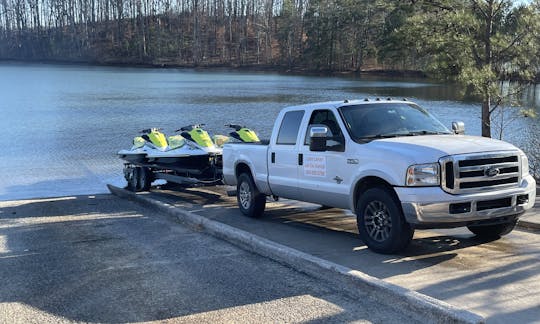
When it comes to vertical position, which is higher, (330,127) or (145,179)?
(330,127)

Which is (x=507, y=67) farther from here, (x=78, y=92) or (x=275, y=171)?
(x=78, y=92)

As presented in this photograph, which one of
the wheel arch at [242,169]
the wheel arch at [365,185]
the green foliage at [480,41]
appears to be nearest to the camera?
the wheel arch at [365,185]

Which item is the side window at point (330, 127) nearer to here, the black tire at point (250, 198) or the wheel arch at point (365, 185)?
the wheel arch at point (365, 185)

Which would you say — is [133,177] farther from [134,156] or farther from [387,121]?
[387,121]

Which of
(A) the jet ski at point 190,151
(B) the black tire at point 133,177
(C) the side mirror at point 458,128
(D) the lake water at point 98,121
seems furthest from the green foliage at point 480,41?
(B) the black tire at point 133,177

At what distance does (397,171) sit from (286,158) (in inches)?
103

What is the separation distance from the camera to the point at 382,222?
695 centimetres

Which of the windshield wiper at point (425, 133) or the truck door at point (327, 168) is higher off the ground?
the windshield wiper at point (425, 133)

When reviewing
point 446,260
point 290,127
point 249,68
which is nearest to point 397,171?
point 446,260

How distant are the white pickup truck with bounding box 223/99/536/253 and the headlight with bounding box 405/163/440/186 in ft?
0.04

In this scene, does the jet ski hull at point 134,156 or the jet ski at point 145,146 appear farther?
the jet ski hull at point 134,156

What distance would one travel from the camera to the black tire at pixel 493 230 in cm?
750

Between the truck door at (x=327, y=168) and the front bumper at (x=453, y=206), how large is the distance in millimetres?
1144

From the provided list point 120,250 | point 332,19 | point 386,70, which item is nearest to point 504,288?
point 120,250
